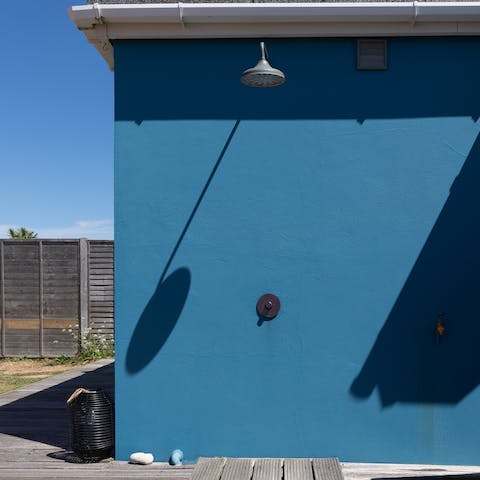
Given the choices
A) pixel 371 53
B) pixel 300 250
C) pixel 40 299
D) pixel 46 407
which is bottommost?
pixel 46 407

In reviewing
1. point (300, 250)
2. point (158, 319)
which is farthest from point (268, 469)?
point (300, 250)

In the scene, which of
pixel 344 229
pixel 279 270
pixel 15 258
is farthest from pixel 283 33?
pixel 15 258

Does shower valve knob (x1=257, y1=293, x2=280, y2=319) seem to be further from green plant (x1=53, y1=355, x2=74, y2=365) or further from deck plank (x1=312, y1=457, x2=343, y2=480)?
green plant (x1=53, y1=355, x2=74, y2=365)

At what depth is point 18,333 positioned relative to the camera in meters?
11.4

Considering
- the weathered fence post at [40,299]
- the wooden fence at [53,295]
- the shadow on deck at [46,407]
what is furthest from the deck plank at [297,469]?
the weathered fence post at [40,299]

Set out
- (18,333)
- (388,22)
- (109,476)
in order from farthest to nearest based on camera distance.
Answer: (18,333), (388,22), (109,476)

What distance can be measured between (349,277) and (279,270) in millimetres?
674

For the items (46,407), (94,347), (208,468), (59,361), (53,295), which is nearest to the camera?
(208,468)

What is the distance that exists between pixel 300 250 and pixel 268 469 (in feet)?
6.49

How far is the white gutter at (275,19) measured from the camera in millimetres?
4793

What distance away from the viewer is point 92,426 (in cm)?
500

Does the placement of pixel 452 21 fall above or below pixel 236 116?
above

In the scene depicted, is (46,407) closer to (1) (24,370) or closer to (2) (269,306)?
(1) (24,370)

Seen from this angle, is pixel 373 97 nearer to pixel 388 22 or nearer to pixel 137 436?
pixel 388 22
